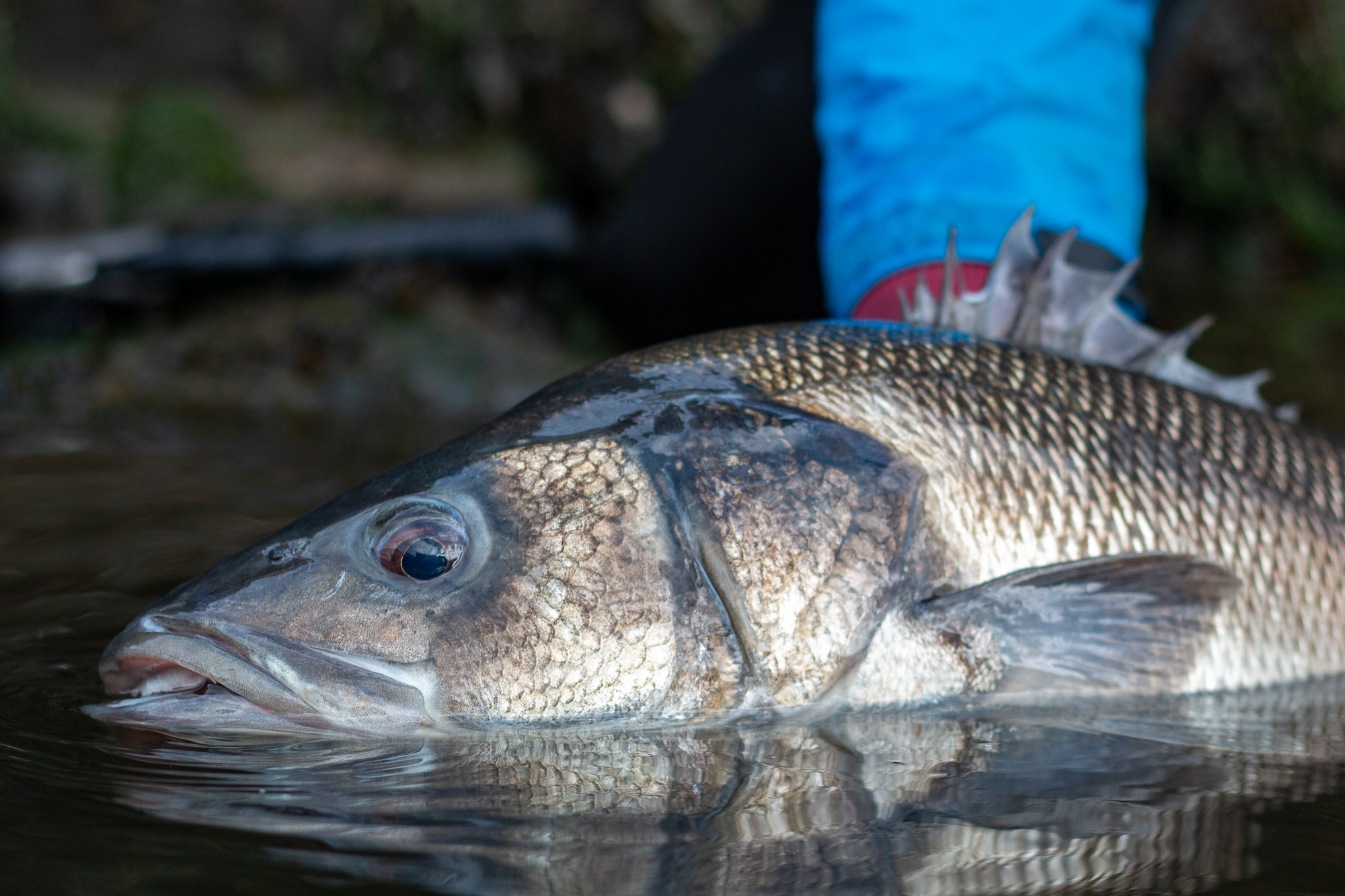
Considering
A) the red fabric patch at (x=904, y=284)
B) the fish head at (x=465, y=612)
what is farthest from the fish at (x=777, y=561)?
the red fabric patch at (x=904, y=284)

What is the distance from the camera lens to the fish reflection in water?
1.50 m

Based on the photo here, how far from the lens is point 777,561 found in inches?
80.7

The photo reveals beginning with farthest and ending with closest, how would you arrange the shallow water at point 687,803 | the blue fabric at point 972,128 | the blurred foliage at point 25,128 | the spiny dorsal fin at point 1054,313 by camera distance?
the blurred foliage at point 25,128
the blue fabric at point 972,128
the spiny dorsal fin at point 1054,313
the shallow water at point 687,803

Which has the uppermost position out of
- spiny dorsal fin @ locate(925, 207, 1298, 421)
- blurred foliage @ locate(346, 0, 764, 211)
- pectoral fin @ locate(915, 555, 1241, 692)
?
blurred foliage @ locate(346, 0, 764, 211)

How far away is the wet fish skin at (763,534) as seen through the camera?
196 centimetres

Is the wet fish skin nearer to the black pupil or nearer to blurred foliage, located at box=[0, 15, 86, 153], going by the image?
the black pupil

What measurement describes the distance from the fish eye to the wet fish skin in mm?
21

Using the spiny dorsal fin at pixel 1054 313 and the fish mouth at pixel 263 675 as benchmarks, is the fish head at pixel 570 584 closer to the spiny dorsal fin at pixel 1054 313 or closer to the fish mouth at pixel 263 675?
the fish mouth at pixel 263 675

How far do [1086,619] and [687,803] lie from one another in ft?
2.99

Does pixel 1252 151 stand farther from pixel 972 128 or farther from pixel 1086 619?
pixel 1086 619

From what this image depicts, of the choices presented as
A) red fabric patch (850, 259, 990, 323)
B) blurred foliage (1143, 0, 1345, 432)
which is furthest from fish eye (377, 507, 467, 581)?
blurred foliage (1143, 0, 1345, 432)

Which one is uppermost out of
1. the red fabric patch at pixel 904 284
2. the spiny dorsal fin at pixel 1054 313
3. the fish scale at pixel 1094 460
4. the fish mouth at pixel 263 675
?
the red fabric patch at pixel 904 284

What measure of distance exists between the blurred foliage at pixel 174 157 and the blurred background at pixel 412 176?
2 cm

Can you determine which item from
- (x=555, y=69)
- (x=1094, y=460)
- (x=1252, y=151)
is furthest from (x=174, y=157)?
(x=1252, y=151)
